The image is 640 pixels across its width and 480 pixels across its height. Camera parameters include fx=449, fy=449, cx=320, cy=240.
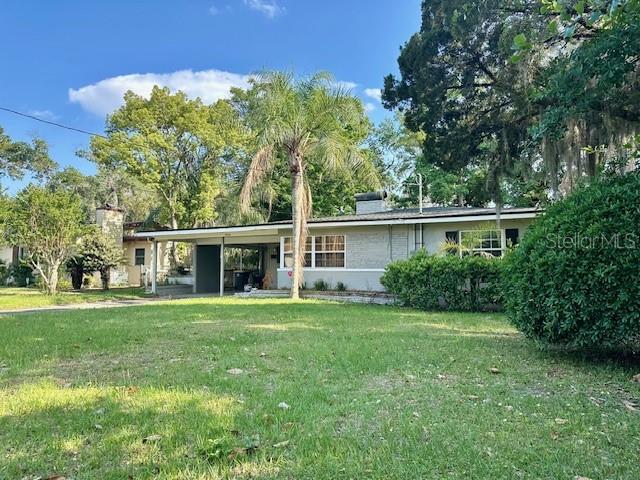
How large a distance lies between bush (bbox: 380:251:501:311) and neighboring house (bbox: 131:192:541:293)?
223 centimetres

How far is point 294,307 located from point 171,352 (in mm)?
6550

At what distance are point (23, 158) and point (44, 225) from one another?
20.7m

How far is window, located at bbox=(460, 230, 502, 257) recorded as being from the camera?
14.1 m

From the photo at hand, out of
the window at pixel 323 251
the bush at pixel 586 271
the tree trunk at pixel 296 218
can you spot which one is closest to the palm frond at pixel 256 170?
the tree trunk at pixel 296 218

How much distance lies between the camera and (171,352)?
19.9 ft

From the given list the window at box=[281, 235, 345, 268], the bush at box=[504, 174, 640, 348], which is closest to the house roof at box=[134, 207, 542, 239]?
the window at box=[281, 235, 345, 268]

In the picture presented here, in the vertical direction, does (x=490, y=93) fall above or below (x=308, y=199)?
above

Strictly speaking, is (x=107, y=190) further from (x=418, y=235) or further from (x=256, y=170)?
(x=418, y=235)

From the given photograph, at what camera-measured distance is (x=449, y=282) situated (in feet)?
39.4

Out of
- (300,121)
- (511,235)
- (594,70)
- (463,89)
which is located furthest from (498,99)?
(594,70)

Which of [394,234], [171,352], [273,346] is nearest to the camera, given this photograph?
[171,352]

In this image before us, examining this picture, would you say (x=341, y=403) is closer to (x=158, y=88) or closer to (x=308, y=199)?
(x=308, y=199)

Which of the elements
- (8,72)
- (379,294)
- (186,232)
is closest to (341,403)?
(379,294)

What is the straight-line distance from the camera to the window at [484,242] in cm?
1406
